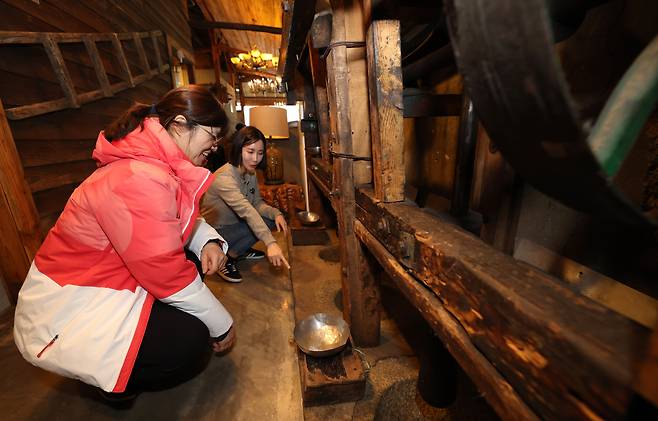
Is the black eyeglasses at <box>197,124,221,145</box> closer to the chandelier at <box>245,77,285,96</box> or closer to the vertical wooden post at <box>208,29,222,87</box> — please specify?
the vertical wooden post at <box>208,29,222,87</box>

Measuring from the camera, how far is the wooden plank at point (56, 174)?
9.80 ft

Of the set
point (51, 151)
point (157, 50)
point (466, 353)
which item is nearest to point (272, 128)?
point (157, 50)

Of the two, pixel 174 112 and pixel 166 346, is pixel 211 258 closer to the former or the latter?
pixel 166 346

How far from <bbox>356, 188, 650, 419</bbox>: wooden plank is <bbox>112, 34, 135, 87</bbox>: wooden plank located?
227 inches

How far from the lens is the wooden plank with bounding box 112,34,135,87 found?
15.1 ft

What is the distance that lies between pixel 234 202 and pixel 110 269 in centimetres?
180

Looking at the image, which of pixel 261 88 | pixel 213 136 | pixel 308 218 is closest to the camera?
pixel 213 136

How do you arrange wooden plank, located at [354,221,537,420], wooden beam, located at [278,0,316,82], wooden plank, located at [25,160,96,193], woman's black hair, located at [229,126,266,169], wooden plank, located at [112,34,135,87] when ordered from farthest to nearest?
1. wooden plank, located at [112,34,135,87]
2. woman's black hair, located at [229,126,266,169]
3. wooden plank, located at [25,160,96,193]
4. wooden beam, located at [278,0,316,82]
5. wooden plank, located at [354,221,537,420]

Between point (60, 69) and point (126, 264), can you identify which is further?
point (60, 69)

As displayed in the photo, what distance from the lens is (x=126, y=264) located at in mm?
1457

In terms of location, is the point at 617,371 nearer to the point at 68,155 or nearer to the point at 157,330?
the point at 157,330

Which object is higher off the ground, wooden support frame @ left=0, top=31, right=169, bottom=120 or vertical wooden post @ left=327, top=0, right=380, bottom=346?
wooden support frame @ left=0, top=31, right=169, bottom=120

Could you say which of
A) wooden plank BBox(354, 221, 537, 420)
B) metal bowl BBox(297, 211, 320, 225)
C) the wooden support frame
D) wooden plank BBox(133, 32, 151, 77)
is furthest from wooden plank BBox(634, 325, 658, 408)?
wooden plank BBox(133, 32, 151, 77)

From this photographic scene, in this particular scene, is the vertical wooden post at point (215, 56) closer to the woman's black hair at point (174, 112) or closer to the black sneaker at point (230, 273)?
the black sneaker at point (230, 273)
